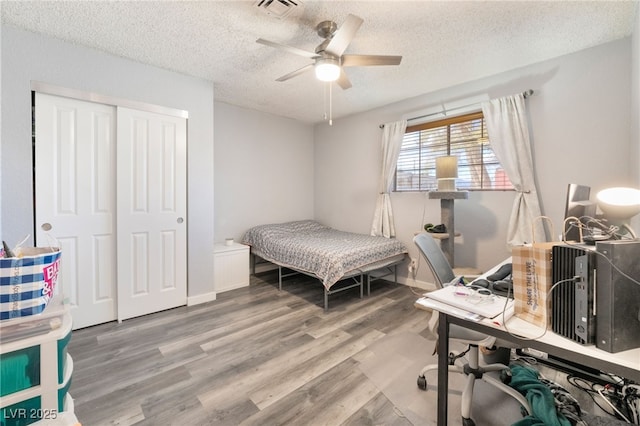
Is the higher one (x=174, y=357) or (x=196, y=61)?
(x=196, y=61)

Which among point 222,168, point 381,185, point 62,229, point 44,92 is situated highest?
point 44,92

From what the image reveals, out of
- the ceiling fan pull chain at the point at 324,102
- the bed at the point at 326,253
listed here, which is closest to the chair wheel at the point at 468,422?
the bed at the point at 326,253

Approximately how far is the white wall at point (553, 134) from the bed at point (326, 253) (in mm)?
552

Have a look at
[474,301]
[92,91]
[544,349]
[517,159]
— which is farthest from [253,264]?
[544,349]

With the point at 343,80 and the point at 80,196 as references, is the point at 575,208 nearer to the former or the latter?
the point at 343,80

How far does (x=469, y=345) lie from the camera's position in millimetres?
1586

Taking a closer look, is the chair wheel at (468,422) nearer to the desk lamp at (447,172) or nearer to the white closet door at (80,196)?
the desk lamp at (447,172)

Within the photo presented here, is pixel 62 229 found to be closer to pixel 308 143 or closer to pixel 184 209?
pixel 184 209

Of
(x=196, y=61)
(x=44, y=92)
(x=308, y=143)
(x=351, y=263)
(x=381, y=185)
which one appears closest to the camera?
(x=44, y=92)

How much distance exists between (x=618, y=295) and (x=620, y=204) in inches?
17.7

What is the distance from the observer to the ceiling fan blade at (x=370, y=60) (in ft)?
6.81

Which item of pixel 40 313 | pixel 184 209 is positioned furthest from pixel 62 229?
pixel 40 313

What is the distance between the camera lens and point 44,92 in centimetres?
224

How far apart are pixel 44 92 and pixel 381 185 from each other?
3.72m
